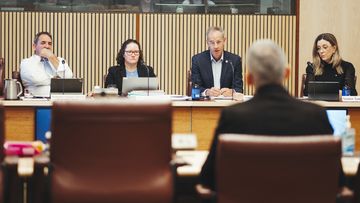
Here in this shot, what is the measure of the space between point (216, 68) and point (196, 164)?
13.7 feet

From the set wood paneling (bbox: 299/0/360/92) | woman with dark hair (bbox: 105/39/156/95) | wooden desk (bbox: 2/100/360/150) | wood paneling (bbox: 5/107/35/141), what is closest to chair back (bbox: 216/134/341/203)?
wooden desk (bbox: 2/100/360/150)

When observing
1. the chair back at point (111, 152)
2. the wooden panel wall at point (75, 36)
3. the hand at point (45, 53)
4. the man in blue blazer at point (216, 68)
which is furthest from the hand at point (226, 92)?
the chair back at point (111, 152)

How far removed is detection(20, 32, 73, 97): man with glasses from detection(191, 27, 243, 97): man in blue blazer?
1.50 metres

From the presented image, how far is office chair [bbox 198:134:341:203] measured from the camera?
8.70 feet

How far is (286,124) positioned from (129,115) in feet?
2.25

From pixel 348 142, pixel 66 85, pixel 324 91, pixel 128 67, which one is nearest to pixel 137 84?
pixel 66 85

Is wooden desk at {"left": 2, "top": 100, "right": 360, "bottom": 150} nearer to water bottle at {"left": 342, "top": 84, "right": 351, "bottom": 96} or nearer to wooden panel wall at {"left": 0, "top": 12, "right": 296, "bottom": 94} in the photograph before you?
water bottle at {"left": 342, "top": 84, "right": 351, "bottom": 96}

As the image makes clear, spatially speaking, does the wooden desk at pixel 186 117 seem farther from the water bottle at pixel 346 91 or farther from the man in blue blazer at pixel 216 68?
the man in blue blazer at pixel 216 68

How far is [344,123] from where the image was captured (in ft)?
14.6

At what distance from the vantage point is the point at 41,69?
23.7ft

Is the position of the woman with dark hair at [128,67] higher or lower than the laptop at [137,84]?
higher

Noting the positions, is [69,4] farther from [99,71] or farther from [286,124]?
[286,124]

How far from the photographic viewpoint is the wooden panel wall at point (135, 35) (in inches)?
378

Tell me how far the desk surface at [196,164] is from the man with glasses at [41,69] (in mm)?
3534
